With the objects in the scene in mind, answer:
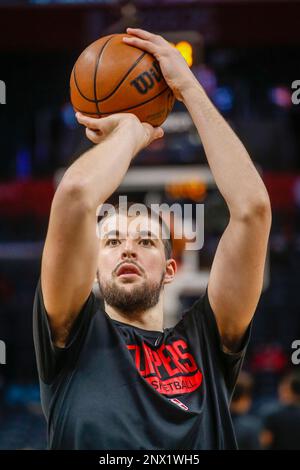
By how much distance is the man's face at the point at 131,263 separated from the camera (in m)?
2.54

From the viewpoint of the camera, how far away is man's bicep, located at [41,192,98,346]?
2137 mm

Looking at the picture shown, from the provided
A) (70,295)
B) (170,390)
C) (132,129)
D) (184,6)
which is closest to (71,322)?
(70,295)

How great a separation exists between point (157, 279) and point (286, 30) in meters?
5.49

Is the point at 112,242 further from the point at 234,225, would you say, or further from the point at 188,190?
the point at 188,190

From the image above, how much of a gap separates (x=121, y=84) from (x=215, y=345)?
3.00 ft

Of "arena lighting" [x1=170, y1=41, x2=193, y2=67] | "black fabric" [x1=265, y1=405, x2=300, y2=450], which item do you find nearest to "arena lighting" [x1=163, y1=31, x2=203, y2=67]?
"arena lighting" [x1=170, y1=41, x2=193, y2=67]

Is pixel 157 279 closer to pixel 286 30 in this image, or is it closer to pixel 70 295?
pixel 70 295

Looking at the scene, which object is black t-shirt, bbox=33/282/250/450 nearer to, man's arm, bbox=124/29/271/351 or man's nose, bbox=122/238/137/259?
man's arm, bbox=124/29/271/351

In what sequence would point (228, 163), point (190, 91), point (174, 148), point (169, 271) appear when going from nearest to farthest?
point (228, 163) < point (190, 91) < point (169, 271) < point (174, 148)

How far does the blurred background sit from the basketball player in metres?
3.45

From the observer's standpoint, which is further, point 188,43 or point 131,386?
point 188,43

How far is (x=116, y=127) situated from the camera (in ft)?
7.91

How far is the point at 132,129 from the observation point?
2.38 meters

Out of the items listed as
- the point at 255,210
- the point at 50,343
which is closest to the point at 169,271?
the point at 255,210
